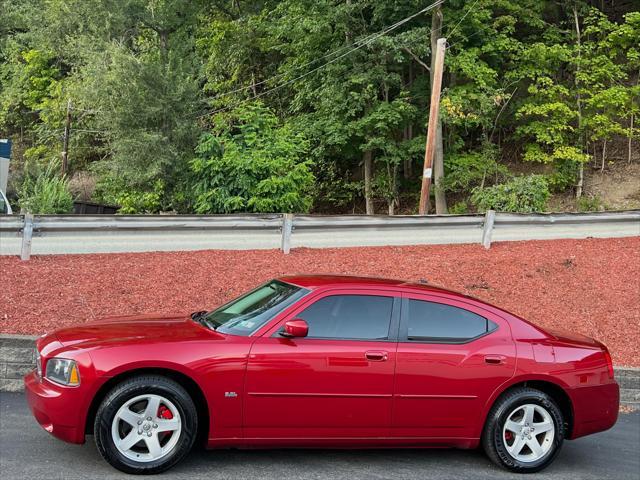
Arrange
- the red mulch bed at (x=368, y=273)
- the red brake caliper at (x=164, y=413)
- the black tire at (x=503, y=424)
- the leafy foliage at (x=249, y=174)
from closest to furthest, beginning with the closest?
the red brake caliper at (x=164, y=413)
the black tire at (x=503, y=424)
the red mulch bed at (x=368, y=273)
the leafy foliage at (x=249, y=174)

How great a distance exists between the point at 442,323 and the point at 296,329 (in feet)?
4.10

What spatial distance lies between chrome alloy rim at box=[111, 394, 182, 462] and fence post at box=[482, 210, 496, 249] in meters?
8.10

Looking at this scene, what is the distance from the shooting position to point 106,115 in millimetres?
23438

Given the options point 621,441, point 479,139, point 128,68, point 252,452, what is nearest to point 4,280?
point 252,452

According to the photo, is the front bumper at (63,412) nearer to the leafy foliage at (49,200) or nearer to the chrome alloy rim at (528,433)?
the chrome alloy rim at (528,433)

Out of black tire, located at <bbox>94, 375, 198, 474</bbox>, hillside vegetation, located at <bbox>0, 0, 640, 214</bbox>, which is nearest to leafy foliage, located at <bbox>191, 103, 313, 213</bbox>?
hillside vegetation, located at <bbox>0, 0, 640, 214</bbox>

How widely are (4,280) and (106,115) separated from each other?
54.4 ft

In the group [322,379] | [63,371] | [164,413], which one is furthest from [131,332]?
[322,379]

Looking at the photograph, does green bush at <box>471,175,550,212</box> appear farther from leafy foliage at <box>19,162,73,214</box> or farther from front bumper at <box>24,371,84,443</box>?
front bumper at <box>24,371,84,443</box>

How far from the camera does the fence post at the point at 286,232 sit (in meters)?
10.5

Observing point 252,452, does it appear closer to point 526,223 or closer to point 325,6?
point 526,223

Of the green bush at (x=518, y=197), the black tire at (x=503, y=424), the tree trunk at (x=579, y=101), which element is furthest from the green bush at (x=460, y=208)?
the black tire at (x=503, y=424)

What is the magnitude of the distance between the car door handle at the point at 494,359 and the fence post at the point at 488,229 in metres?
6.60

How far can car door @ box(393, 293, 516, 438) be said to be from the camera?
4656 mm
